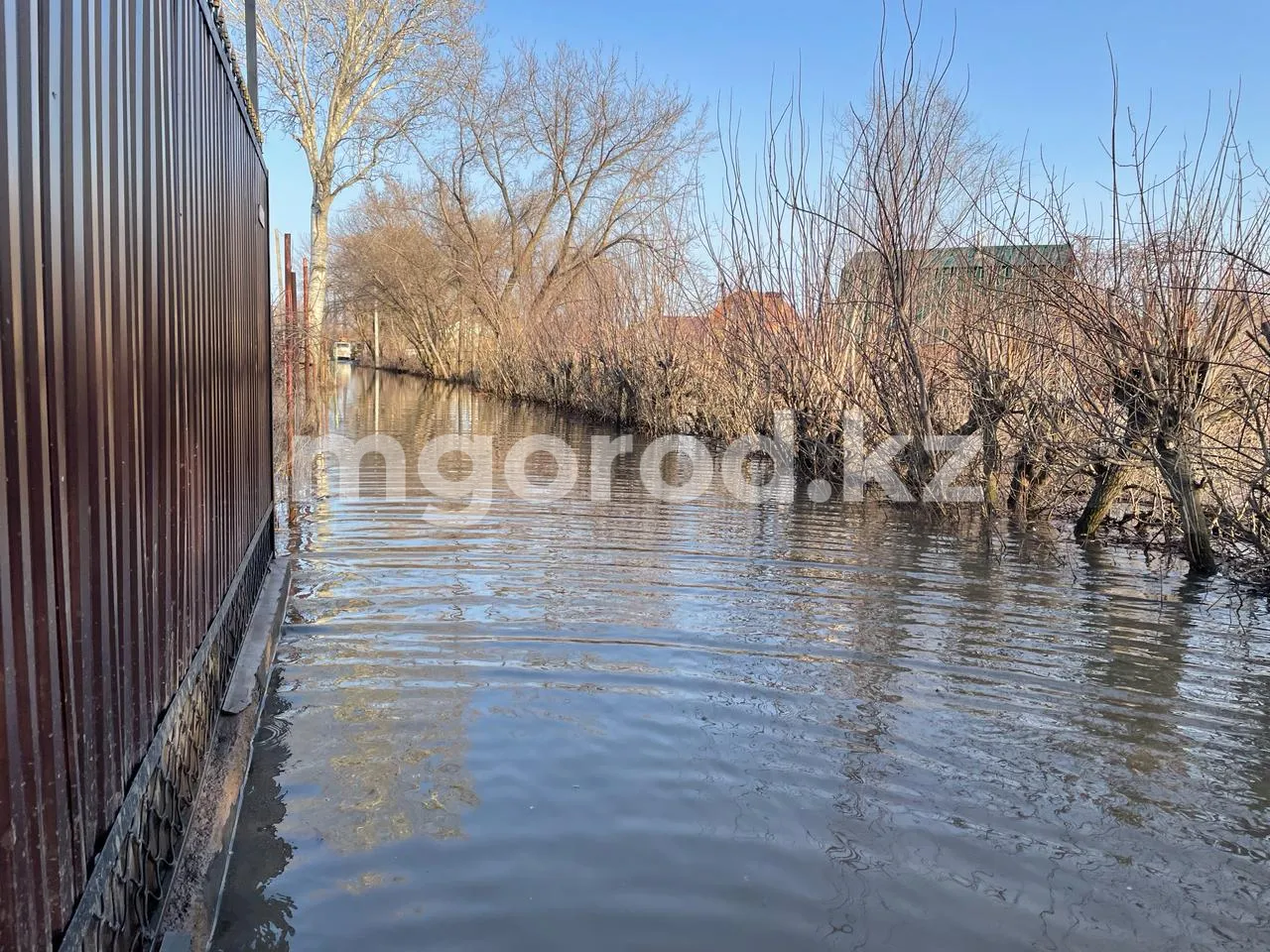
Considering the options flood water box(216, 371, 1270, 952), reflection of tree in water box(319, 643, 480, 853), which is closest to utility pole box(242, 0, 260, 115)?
flood water box(216, 371, 1270, 952)

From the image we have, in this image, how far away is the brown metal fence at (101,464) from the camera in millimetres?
1497

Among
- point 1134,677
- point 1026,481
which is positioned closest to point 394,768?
point 1134,677

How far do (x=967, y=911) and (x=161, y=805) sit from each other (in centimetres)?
202

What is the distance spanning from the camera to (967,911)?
101 inches

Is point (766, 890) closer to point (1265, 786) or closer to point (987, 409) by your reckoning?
point (1265, 786)

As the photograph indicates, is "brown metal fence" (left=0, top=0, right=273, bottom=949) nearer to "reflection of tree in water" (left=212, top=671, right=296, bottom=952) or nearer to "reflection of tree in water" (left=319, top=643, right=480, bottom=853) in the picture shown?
"reflection of tree in water" (left=212, top=671, right=296, bottom=952)

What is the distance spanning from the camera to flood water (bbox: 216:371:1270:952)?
2535 mm

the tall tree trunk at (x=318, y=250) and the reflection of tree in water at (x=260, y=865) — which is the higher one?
the tall tree trunk at (x=318, y=250)

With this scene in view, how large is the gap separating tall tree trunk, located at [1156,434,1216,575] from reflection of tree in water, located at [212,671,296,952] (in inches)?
229

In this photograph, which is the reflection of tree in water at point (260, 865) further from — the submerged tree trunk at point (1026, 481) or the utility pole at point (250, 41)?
the submerged tree trunk at point (1026, 481)

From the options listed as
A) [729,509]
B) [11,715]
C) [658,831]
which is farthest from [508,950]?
[729,509]

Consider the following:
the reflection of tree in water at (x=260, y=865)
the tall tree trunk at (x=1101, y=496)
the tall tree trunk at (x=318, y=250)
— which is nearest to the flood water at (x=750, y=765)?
the reflection of tree in water at (x=260, y=865)

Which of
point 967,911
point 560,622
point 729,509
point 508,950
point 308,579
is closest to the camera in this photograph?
point 508,950

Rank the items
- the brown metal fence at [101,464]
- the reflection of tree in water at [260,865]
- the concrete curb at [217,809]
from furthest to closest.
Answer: the reflection of tree in water at [260,865], the concrete curb at [217,809], the brown metal fence at [101,464]
